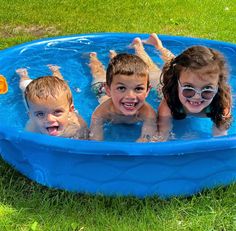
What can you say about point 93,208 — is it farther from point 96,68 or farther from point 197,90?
point 96,68

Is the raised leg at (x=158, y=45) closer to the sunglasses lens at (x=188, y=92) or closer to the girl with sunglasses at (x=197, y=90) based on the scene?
the girl with sunglasses at (x=197, y=90)

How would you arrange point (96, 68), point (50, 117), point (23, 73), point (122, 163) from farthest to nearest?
point (96, 68)
point (23, 73)
point (50, 117)
point (122, 163)

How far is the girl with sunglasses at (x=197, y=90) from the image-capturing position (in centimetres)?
322

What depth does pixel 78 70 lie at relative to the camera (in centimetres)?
484

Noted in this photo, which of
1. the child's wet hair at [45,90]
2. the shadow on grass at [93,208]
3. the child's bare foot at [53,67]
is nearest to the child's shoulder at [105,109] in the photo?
the child's wet hair at [45,90]

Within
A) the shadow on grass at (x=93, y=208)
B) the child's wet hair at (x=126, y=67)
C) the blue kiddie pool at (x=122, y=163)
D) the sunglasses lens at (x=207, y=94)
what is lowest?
the shadow on grass at (x=93, y=208)

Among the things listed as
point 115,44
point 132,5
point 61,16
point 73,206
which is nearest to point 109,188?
point 73,206

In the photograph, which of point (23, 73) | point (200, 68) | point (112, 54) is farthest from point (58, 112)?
point (112, 54)

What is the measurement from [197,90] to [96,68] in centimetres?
170

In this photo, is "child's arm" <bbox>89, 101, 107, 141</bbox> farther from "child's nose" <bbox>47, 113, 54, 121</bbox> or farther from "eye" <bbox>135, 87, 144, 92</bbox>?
"child's nose" <bbox>47, 113, 54, 121</bbox>

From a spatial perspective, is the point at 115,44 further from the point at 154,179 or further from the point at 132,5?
the point at 154,179

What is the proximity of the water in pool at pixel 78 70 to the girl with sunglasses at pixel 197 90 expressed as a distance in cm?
15

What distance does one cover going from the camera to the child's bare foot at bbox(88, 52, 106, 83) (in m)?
4.59

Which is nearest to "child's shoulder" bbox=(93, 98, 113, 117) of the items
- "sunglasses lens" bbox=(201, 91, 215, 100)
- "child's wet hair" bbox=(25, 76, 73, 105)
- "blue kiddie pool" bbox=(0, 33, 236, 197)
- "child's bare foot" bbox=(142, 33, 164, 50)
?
"child's wet hair" bbox=(25, 76, 73, 105)
